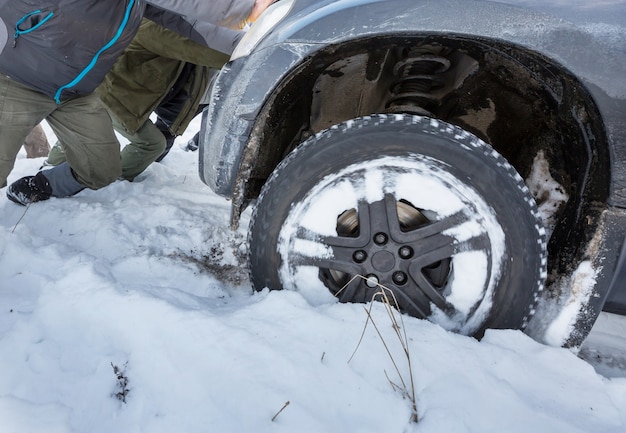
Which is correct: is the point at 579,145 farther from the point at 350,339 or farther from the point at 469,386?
the point at 350,339

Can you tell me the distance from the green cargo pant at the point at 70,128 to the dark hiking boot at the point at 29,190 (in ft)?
0.68

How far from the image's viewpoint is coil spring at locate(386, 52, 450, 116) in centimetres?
172

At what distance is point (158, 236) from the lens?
2.36m

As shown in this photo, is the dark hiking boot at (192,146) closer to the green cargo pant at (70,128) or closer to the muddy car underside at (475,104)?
the green cargo pant at (70,128)

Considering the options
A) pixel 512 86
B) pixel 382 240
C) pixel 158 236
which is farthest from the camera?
pixel 158 236

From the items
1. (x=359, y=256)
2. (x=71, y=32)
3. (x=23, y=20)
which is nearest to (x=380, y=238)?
(x=359, y=256)

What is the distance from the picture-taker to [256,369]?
1283 millimetres

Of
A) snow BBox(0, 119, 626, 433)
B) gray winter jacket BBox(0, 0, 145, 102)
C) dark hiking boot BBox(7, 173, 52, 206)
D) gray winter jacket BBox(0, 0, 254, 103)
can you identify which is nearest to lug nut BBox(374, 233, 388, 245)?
snow BBox(0, 119, 626, 433)

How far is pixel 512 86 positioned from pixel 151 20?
2.06 meters

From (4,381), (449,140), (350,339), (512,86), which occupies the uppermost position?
(512,86)

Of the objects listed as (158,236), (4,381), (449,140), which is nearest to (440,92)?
(449,140)

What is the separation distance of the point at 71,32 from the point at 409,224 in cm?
172

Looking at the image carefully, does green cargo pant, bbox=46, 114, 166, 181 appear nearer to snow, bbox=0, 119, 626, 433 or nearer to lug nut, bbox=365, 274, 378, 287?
snow, bbox=0, 119, 626, 433

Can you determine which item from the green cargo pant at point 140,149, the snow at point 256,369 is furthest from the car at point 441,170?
the green cargo pant at point 140,149
